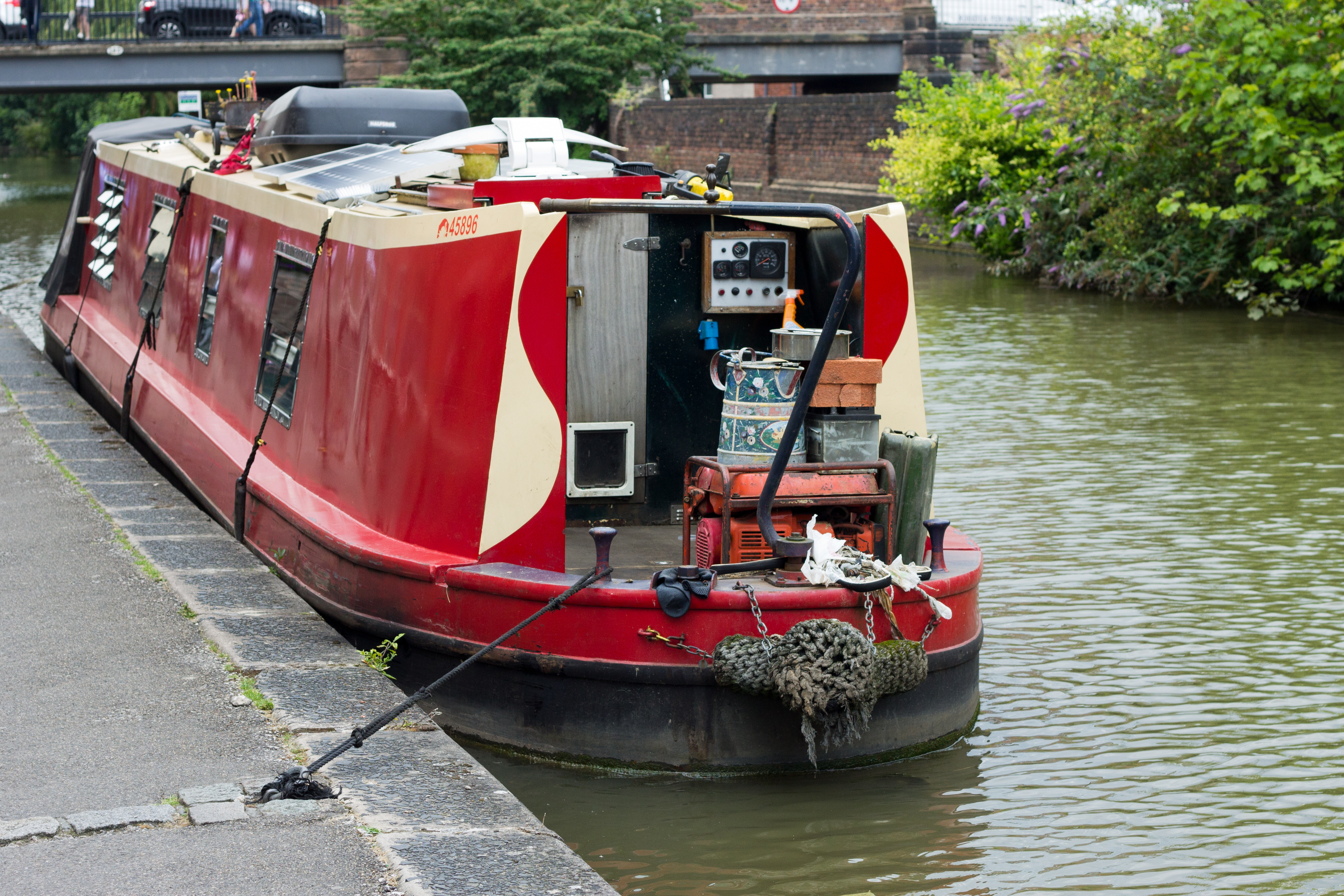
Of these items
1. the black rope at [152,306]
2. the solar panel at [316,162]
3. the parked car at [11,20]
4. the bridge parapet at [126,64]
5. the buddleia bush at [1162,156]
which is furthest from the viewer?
the parked car at [11,20]

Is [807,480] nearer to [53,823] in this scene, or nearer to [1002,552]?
[53,823]

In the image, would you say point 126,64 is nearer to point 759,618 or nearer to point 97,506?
point 97,506

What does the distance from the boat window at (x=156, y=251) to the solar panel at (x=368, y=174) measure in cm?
219

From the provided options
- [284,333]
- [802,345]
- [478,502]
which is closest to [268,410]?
[284,333]

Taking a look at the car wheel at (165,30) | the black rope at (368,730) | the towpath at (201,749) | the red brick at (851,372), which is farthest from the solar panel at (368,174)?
the car wheel at (165,30)

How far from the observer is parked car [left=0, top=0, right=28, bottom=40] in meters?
33.1

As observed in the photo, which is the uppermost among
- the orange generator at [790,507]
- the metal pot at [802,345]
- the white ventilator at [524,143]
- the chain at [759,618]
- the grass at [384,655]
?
the white ventilator at [524,143]

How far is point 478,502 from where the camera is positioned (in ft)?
17.7

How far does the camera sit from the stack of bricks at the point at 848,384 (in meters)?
5.26

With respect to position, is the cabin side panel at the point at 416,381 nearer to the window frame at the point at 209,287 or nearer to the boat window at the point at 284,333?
the boat window at the point at 284,333

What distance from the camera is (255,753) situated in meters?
4.32

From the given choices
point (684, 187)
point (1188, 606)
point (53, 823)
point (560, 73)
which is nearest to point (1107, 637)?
point (1188, 606)

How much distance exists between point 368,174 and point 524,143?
742 mm

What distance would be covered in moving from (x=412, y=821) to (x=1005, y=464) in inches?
257
